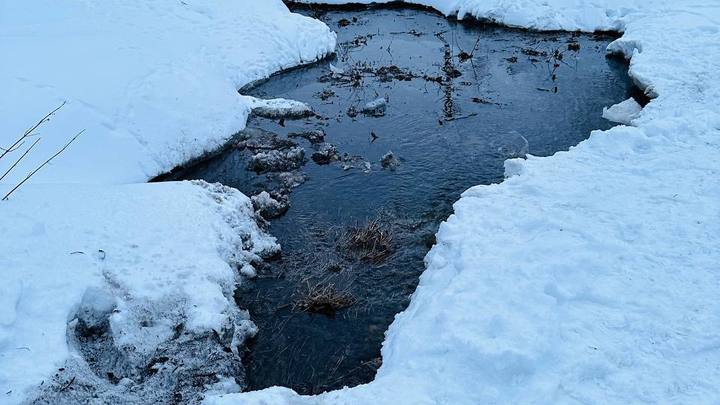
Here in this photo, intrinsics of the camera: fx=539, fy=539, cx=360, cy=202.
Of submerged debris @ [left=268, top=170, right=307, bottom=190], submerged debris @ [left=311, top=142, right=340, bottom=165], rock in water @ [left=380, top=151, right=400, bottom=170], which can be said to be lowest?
submerged debris @ [left=268, top=170, right=307, bottom=190]

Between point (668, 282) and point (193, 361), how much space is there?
19.6 ft

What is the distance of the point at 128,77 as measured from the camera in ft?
39.7

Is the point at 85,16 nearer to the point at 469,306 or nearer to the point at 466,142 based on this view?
the point at 466,142

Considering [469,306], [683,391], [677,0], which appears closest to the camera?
[683,391]

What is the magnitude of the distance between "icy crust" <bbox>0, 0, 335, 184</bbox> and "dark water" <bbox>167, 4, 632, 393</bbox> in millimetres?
828

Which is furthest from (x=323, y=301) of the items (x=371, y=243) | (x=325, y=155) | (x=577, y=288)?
(x=325, y=155)

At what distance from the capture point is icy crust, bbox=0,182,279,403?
20.0ft

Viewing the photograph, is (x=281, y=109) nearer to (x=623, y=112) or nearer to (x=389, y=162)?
(x=389, y=162)

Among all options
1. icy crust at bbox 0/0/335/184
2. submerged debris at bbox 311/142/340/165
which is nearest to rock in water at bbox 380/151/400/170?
submerged debris at bbox 311/142/340/165

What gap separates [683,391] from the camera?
5.30 metres

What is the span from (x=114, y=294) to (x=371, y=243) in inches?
152

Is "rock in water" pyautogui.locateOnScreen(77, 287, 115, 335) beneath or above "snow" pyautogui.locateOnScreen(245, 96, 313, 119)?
beneath

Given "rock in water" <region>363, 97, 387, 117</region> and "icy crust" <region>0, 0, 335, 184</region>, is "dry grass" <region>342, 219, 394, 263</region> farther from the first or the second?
"rock in water" <region>363, 97, 387, 117</region>

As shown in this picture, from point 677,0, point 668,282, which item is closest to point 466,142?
point 668,282
